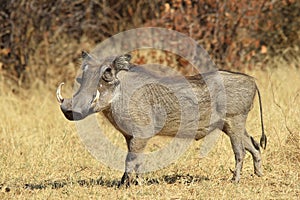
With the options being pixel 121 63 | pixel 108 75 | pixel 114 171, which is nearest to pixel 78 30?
pixel 114 171

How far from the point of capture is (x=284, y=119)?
22.5 feet

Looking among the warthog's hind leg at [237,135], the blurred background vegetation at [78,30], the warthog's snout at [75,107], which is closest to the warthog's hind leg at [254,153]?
the warthog's hind leg at [237,135]

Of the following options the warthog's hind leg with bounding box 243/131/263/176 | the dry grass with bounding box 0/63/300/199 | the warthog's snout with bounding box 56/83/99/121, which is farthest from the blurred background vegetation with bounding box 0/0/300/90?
the warthog's snout with bounding box 56/83/99/121

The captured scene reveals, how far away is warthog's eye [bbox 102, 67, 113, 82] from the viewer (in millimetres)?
5219

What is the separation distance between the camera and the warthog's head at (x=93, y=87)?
5.06m

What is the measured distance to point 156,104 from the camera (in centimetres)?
559

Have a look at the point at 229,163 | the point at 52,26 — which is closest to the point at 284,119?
the point at 229,163

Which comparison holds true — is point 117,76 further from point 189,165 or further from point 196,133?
point 189,165

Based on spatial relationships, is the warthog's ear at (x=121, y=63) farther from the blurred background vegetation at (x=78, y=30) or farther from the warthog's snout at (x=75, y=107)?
the blurred background vegetation at (x=78, y=30)

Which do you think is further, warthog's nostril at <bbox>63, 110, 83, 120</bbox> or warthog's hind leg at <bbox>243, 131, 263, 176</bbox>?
warthog's hind leg at <bbox>243, 131, 263, 176</bbox>

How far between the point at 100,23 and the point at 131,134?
5599mm

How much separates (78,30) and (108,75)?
549 centimetres

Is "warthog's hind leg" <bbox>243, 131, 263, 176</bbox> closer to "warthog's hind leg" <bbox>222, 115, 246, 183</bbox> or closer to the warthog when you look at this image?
the warthog

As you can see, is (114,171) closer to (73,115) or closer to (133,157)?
(133,157)
